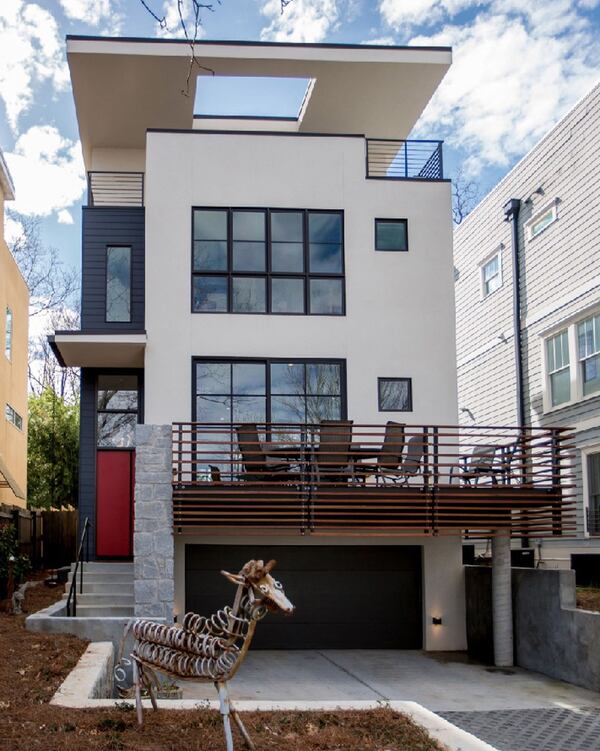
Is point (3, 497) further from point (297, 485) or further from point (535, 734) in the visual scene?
point (535, 734)

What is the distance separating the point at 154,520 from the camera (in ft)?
42.3

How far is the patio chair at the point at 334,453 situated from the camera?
42.4 feet

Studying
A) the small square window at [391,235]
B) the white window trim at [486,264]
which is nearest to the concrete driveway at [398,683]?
the small square window at [391,235]

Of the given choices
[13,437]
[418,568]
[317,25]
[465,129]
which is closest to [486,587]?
[418,568]

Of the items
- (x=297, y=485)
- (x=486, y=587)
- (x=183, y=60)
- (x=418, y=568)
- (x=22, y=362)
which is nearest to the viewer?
(x=297, y=485)

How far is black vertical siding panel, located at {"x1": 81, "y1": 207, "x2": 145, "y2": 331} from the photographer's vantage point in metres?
16.1

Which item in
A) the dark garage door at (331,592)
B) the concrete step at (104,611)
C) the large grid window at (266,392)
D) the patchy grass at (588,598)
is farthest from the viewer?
the large grid window at (266,392)

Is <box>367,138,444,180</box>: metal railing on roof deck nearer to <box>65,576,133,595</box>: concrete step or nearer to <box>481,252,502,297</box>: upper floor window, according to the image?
<box>481,252,502,297</box>: upper floor window

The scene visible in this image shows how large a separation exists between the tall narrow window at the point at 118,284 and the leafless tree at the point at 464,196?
1889 centimetres

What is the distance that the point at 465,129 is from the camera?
1207 inches

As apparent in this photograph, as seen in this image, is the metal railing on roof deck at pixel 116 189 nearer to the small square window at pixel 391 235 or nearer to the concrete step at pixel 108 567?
the small square window at pixel 391 235

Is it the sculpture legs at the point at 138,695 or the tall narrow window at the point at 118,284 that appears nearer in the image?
the sculpture legs at the point at 138,695

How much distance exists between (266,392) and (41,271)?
837 inches

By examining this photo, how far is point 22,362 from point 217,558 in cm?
1127
